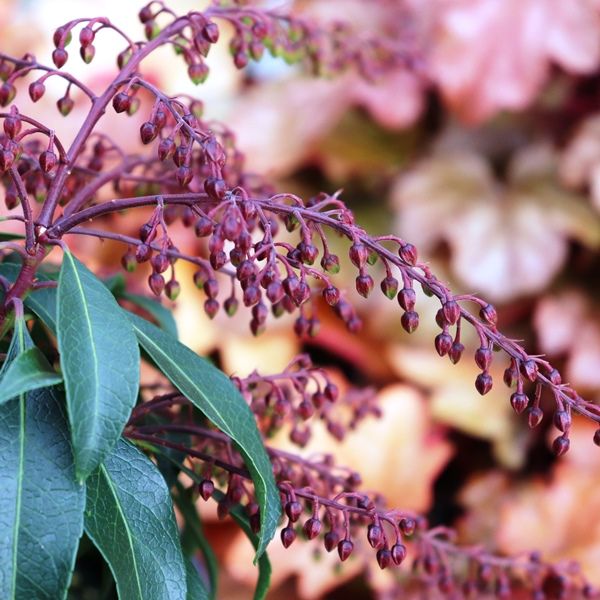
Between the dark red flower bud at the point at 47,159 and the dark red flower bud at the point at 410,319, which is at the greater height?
the dark red flower bud at the point at 47,159

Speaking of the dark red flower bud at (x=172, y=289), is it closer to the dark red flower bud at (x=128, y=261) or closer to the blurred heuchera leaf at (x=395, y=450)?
the dark red flower bud at (x=128, y=261)

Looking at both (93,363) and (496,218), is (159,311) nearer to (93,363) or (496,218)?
(93,363)

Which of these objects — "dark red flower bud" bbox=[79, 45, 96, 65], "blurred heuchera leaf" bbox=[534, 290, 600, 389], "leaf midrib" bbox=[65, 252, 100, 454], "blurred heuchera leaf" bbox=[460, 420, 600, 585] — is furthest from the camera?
"blurred heuchera leaf" bbox=[534, 290, 600, 389]

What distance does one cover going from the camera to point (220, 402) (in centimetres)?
42

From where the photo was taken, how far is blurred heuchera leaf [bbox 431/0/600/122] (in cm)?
142

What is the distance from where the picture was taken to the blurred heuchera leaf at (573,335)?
52.1 inches

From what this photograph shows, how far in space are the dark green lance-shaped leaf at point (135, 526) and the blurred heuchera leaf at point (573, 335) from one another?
1.04 m

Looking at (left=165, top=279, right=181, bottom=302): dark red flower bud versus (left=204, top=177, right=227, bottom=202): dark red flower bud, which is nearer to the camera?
(left=204, top=177, right=227, bottom=202): dark red flower bud

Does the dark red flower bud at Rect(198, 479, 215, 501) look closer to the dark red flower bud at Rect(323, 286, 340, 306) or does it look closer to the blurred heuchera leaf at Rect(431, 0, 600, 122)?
the dark red flower bud at Rect(323, 286, 340, 306)

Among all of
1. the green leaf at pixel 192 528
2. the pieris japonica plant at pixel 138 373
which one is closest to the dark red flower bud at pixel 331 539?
the pieris japonica plant at pixel 138 373

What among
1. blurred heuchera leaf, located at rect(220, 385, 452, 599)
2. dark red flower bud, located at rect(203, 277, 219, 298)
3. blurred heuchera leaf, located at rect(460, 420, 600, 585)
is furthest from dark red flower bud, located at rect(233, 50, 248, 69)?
blurred heuchera leaf, located at rect(460, 420, 600, 585)

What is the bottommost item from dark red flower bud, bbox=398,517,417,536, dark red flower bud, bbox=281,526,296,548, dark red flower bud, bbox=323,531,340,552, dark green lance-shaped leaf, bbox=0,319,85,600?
dark green lance-shaped leaf, bbox=0,319,85,600

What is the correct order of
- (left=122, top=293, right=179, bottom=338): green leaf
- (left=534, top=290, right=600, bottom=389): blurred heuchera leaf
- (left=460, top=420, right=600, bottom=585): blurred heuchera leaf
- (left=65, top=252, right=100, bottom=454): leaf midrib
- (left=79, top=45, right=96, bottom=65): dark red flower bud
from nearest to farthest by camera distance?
(left=65, top=252, right=100, bottom=454): leaf midrib, (left=79, top=45, right=96, bottom=65): dark red flower bud, (left=122, top=293, right=179, bottom=338): green leaf, (left=460, top=420, right=600, bottom=585): blurred heuchera leaf, (left=534, top=290, right=600, bottom=389): blurred heuchera leaf

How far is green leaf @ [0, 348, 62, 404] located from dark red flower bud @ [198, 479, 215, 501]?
109 mm
